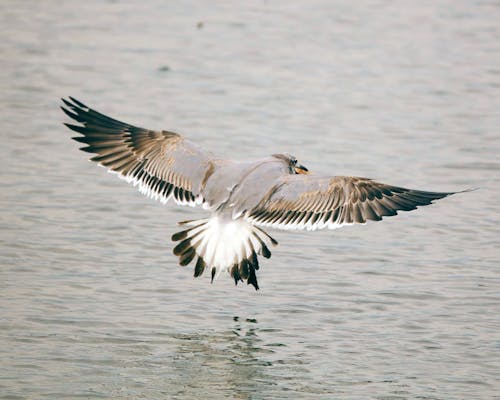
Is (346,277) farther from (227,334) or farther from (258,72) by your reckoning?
(258,72)

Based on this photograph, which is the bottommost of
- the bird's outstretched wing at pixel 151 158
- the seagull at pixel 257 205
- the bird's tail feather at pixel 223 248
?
the bird's tail feather at pixel 223 248

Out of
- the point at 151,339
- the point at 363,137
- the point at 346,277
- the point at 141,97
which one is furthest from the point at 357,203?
the point at 141,97

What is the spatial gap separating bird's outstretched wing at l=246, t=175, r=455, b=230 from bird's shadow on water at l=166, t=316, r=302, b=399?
812mm

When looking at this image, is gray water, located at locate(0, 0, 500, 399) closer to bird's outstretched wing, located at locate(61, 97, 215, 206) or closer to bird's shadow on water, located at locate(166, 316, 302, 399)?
bird's shadow on water, located at locate(166, 316, 302, 399)

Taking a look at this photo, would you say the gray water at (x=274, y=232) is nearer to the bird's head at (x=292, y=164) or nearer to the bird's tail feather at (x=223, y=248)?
the bird's tail feather at (x=223, y=248)

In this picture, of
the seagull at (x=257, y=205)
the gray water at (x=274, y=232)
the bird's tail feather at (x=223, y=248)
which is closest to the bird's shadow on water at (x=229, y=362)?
the gray water at (x=274, y=232)

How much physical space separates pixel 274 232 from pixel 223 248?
214 cm

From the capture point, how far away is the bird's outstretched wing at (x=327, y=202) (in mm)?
9141

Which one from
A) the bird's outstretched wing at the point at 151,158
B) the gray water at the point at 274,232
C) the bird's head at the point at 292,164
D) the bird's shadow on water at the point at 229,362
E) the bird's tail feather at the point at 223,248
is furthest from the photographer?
the bird's head at the point at 292,164

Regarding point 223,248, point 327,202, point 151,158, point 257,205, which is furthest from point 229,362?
point 151,158

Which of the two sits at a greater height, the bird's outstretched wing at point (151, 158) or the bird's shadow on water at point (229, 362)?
the bird's outstretched wing at point (151, 158)

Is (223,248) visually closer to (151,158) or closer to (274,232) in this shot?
(151,158)

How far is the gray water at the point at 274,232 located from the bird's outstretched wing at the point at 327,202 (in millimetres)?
664

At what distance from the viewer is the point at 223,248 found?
9031 mm
